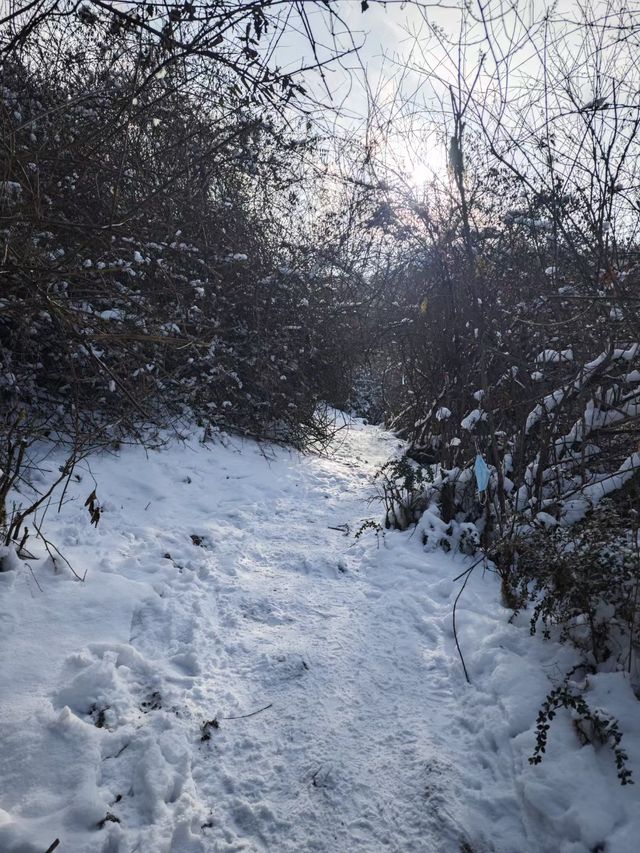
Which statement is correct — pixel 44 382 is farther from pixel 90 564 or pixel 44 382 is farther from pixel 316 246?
pixel 316 246

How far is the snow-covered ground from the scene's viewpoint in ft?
5.93

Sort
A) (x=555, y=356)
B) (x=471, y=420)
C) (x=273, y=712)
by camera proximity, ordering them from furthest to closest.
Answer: (x=471, y=420) → (x=555, y=356) → (x=273, y=712)

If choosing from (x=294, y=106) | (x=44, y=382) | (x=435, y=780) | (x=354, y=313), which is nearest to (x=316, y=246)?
(x=354, y=313)

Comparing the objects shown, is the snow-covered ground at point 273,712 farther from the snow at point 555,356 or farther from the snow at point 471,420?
the snow at point 555,356

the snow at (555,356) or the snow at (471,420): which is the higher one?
the snow at (555,356)

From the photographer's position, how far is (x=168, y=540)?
3.92 meters

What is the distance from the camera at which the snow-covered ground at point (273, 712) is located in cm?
181

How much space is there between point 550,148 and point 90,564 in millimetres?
4059

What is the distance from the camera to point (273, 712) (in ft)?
7.89

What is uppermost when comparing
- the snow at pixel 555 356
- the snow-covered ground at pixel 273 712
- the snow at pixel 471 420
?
the snow at pixel 555 356

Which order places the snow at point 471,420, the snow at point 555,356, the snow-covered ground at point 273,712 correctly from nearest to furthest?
1. the snow-covered ground at point 273,712
2. the snow at point 555,356
3. the snow at point 471,420

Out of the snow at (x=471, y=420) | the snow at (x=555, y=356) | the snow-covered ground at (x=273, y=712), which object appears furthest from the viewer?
the snow at (x=471, y=420)

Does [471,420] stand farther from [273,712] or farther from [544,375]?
[273,712]

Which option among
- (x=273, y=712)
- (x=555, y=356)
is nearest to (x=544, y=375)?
(x=555, y=356)
